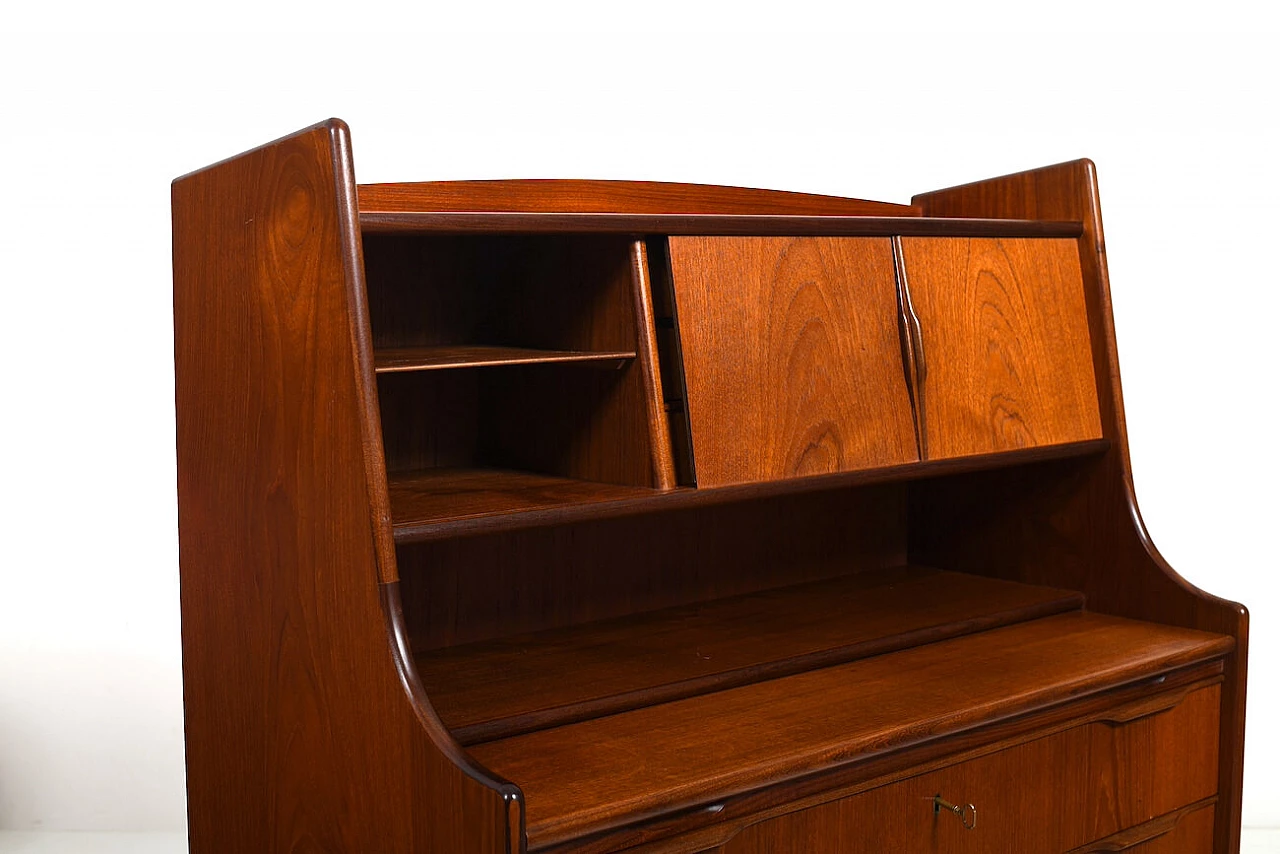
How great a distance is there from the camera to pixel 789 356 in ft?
7.27

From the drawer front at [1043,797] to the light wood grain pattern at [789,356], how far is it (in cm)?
52

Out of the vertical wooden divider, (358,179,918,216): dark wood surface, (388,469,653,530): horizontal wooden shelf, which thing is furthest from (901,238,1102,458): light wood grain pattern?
(388,469,653,530): horizontal wooden shelf

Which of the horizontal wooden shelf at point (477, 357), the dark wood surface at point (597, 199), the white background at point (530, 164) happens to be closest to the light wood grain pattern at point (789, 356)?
the horizontal wooden shelf at point (477, 357)

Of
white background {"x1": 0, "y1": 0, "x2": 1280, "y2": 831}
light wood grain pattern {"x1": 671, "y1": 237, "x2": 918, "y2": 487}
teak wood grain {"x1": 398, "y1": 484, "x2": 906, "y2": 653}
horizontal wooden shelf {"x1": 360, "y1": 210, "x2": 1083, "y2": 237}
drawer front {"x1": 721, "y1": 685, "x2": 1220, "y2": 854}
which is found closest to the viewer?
horizontal wooden shelf {"x1": 360, "y1": 210, "x2": 1083, "y2": 237}

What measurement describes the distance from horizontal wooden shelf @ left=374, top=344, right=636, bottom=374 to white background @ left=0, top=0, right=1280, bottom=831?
1283 mm

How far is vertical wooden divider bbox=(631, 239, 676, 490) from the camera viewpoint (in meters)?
2.04

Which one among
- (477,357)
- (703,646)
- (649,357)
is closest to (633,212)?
(649,357)

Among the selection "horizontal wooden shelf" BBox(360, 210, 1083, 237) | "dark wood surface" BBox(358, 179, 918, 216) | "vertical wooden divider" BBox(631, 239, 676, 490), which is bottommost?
"vertical wooden divider" BBox(631, 239, 676, 490)

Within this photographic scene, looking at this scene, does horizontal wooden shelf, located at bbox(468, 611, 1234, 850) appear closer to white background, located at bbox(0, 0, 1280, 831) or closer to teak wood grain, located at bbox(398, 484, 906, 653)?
teak wood grain, located at bbox(398, 484, 906, 653)

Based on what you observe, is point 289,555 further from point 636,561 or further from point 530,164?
point 530,164

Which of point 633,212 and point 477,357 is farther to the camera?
point 633,212

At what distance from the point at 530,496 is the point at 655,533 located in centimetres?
60

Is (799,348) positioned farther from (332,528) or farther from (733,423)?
(332,528)

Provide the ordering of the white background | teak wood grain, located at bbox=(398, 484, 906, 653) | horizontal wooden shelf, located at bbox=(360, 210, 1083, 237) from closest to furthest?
horizontal wooden shelf, located at bbox=(360, 210, 1083, 237) < teak wood grain, located at bbox=(398, 484, 906, 653) < the white background
